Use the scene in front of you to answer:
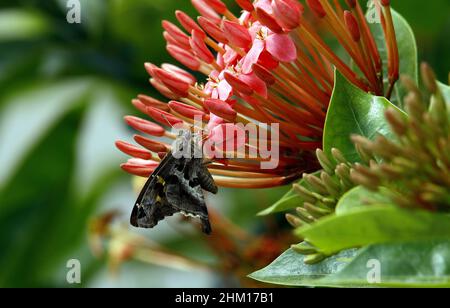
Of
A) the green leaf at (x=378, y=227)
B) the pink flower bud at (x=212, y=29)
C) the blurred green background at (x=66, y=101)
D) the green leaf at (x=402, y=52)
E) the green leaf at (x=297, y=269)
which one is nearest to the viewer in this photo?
the green leaf at (x=378, y=227)

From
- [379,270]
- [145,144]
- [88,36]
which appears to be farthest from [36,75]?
[379,270]

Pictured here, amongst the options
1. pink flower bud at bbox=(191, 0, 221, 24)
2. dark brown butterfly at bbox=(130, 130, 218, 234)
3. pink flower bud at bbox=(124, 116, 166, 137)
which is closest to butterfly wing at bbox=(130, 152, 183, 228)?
dark brown butterfly at bbox=(130, 130, 218, 234)

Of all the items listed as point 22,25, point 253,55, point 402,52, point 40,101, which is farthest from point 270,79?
point 40,101

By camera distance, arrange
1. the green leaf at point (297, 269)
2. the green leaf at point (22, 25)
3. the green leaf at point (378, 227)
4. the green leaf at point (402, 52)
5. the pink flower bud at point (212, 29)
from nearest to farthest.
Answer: the green leaf at point (378, 227)
the green leaf at point (297, 269)
the pink flower bud at point (212, 29)
the green leaf at point (402, 52)
the green leaf at point (22, 25)

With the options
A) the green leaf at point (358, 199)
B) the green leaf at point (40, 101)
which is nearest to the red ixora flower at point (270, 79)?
the green leaf at point (358, 199)

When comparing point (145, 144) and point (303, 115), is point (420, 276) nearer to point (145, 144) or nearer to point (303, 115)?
point (303, 115)

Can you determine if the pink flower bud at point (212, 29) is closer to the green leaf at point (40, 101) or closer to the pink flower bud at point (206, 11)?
the pink flower bud at point (206, 11)
